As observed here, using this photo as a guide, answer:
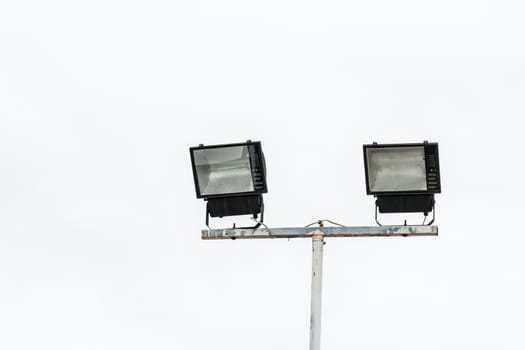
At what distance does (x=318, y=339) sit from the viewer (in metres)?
36.7

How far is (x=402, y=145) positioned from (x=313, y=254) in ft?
4.18

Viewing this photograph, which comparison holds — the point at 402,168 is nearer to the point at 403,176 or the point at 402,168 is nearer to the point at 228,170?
the point at 403,176

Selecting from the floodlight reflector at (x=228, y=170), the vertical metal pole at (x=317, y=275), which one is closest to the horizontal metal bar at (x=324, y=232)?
the vertical metal pole at (x=317, y=275)

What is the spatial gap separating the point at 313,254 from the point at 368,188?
78cm

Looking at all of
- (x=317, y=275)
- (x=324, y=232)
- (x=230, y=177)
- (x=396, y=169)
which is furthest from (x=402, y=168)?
(x=230, y=177)

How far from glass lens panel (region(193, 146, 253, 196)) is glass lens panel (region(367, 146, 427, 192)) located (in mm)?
1133

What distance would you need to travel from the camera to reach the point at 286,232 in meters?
36.8

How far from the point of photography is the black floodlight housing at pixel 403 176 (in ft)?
120

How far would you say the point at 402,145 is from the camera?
36719 mm

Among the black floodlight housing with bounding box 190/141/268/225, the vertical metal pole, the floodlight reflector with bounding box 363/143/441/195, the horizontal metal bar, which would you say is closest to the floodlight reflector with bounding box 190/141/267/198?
the black floodlight housing with bounding box 190/141/268/225

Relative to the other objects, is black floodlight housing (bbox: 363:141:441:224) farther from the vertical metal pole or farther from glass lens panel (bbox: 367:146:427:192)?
the vertical metal pole

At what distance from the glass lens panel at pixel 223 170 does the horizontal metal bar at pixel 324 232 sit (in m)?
0.39

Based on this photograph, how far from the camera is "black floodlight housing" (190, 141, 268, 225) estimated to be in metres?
36.9

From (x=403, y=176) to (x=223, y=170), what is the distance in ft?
5.44
